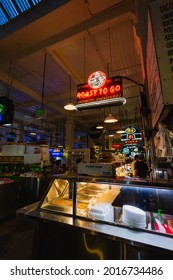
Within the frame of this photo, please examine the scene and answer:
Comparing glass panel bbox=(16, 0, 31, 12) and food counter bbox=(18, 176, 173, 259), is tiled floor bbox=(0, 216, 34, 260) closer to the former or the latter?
food counter bbox=(18, 176, 173, 259)

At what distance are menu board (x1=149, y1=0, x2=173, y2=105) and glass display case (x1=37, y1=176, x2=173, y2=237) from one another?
1134 millimetres

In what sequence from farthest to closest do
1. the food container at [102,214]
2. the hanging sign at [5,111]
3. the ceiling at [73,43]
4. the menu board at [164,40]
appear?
1. the hanging sign at [5,111]
2. the ceiling at [73,43]
3. the food container at [102,214]
4. the menu board at [164,40]

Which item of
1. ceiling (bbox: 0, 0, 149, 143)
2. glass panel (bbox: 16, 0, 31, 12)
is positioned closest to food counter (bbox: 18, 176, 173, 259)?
ceiling (bbox: 0, 0, 149, 143)

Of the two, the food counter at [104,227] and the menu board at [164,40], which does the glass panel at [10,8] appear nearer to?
the menu board at [164,40]

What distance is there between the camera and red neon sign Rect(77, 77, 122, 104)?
10.9 feet

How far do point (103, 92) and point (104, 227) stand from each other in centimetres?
288

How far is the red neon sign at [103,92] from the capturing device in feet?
10.9

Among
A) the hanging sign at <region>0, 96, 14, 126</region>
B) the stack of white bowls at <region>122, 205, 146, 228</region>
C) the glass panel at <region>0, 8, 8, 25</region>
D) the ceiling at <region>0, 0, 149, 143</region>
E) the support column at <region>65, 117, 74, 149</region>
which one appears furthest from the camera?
the support column at <region>65, 117, 74, 149</region>

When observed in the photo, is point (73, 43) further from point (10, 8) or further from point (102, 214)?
point (102, 214)

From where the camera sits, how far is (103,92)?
340 centimetres

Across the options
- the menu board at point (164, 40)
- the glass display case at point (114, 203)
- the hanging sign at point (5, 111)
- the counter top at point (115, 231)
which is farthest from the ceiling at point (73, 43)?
the counter top at point (115, 231)

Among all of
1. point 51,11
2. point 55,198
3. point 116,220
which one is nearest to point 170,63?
point 116,220

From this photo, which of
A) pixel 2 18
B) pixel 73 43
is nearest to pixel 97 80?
pixel 73 43

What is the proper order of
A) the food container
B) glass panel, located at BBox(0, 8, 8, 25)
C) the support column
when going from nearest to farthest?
the food container
glass panel, located at BBox(0, 8, 8, 25)
the support column
